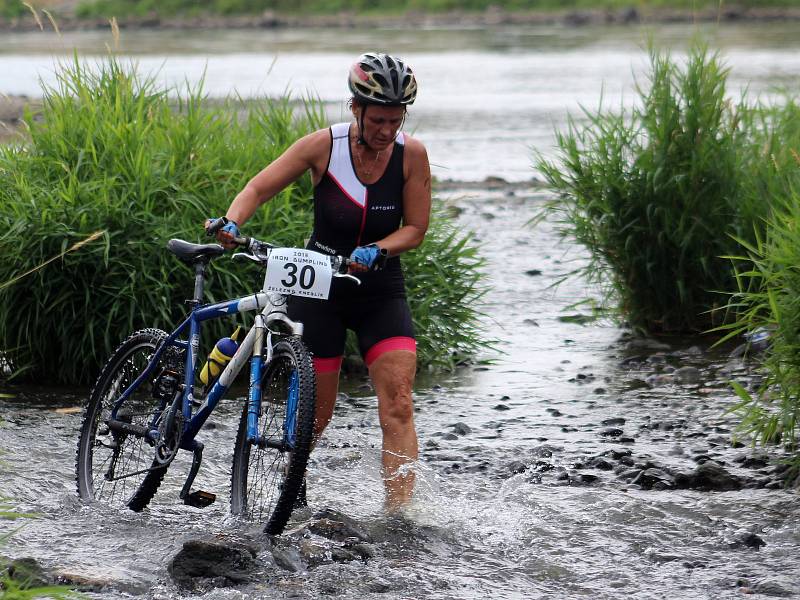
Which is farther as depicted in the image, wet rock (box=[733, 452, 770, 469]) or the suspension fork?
wet rock (box=[733, 452, 770, 469])

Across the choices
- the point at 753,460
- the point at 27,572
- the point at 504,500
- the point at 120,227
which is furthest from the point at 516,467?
the point at 120,227

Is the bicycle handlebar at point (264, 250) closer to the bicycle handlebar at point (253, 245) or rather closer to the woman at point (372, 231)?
the bicycle handlebar at point (253, 245)

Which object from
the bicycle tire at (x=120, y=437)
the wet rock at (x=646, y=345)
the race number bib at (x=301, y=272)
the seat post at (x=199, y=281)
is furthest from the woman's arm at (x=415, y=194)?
the wet rock at (x=646, y=345)

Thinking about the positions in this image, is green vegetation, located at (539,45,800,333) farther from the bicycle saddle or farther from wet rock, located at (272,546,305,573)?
wet rock, located at (272,546,305,573)

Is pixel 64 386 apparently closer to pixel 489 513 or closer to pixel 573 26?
pixel 489 513

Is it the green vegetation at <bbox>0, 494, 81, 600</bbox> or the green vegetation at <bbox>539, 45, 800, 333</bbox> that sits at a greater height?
the green vegetation at <bbox>539, 45, 800, 333</bbox>

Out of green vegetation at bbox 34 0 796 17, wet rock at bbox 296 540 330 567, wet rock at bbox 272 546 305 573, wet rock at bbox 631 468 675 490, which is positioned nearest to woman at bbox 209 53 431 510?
wet rock at bbox 296 540 330 567

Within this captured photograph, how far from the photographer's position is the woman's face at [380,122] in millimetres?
5559

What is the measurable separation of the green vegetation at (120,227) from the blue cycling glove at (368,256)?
9.39 feet


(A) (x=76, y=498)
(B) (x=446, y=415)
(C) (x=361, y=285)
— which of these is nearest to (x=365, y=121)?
(C) (x=361, y=285)

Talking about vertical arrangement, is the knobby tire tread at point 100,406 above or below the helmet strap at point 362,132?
below

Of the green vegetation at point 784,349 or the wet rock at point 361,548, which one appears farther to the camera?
the green vegetation at point 784,349

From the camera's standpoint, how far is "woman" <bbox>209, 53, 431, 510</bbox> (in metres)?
5.75

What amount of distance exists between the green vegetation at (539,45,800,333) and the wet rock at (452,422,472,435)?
93.7 inches
